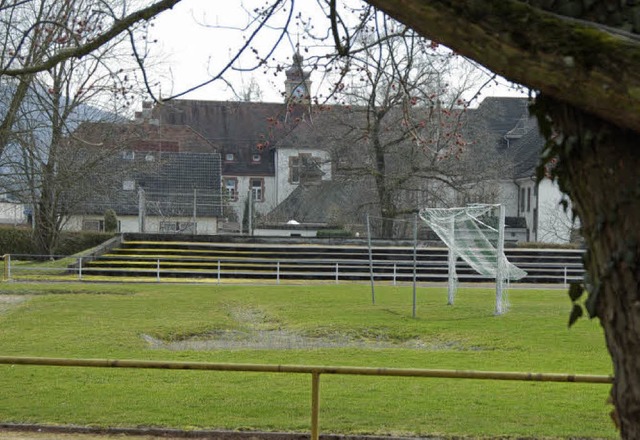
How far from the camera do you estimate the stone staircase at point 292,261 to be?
111 feet

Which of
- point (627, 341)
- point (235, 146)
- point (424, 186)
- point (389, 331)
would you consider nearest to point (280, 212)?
point (424, 186)

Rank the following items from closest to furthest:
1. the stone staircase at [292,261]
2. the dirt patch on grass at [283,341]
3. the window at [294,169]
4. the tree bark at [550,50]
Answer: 1. the tree bark at [550,50]
2. the dirt patch on grass at [283,341]
3. the stone staircase at [292,261]
4. the window at [294,169]

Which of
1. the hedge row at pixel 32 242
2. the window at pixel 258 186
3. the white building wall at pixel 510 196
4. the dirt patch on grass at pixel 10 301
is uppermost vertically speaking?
the window at pixel 258 186

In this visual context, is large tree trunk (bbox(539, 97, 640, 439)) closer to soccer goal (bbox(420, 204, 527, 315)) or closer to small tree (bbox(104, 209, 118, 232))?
soccer goal (bbox(420, 204, 527, 315))

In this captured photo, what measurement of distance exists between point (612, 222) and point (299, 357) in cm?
1200

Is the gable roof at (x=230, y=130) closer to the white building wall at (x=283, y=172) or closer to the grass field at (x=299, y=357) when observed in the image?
the white building wall at (x=283, y=172)

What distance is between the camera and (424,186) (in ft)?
164

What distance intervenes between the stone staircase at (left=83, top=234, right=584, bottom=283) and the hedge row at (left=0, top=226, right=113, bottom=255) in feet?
21.0

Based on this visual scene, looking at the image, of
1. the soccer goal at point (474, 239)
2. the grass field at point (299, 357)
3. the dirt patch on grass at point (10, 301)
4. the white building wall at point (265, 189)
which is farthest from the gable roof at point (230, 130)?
the soccer goal at point (474, 239)

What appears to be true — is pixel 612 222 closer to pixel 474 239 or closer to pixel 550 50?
pixel 550 50

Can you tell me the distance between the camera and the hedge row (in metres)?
44.9

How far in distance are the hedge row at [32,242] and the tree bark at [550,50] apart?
43038 millimetres

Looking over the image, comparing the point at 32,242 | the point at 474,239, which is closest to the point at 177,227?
the point at 32,242

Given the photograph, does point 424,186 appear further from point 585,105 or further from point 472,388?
point 585,105
